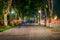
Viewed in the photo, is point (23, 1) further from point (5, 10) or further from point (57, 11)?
point (5, 10)

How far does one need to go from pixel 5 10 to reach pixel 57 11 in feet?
102

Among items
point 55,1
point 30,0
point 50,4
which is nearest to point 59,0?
point 55,1

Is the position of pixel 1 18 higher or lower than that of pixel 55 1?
lower

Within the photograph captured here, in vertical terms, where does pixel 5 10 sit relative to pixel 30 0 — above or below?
below

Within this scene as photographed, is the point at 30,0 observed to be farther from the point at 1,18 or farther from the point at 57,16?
the point at 1,18

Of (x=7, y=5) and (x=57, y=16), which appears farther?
(x=57, y=16)

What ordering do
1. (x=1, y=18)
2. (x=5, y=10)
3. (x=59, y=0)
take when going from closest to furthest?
1. (x=5, y=10)
2. (x=1, y=18)
3. (x=59, y=0)

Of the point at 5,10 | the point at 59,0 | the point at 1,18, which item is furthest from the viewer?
the point at 59,0

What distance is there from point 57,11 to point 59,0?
4409mm

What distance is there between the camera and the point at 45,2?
54.3m

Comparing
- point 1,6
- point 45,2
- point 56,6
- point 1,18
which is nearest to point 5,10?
point 1,6

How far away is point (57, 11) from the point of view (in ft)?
237

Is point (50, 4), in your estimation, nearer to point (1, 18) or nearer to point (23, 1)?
point (1, 18)

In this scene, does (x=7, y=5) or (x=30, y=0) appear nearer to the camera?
(x=7, y=5)
